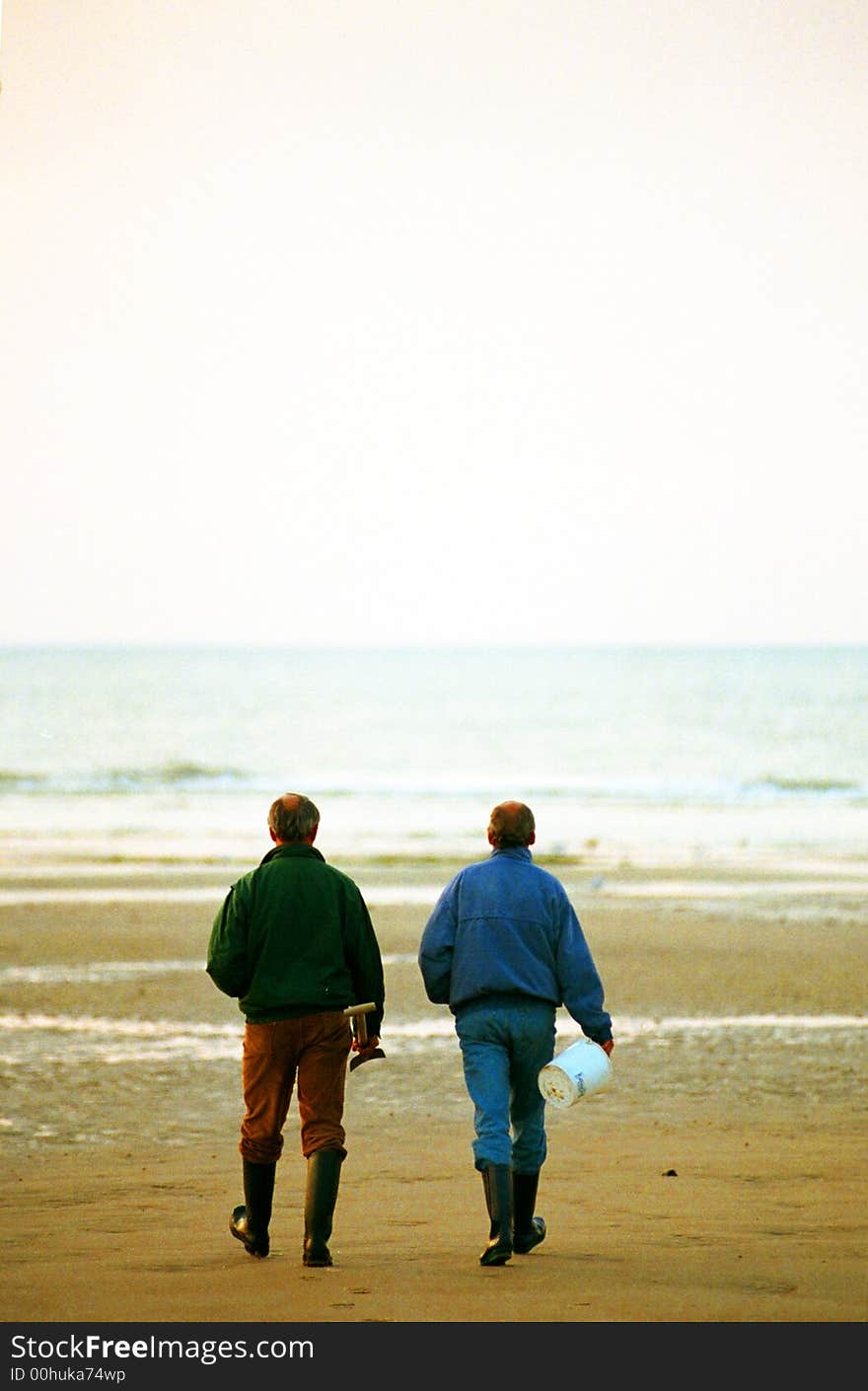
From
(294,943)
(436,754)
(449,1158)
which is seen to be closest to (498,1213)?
(294,943)

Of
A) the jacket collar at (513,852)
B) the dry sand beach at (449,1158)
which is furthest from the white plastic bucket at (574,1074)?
the jacket collar at (513,852)

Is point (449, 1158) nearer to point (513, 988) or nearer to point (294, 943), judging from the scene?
point (513, 988)

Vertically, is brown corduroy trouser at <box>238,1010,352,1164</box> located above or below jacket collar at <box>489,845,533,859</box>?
below

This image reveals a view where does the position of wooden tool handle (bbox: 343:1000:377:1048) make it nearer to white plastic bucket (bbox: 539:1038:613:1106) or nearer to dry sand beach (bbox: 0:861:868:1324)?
white plastic bucket (bbox: 539:1038:613:1106)

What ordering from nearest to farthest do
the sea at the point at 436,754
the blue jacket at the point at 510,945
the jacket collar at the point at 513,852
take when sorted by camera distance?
the blue jacket at the point at 510,945 → the jacket collar at the point at 513,852 → the sea at the point at 436,754

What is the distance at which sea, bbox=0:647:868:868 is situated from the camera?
2411 centimetres

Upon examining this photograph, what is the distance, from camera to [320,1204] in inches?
217

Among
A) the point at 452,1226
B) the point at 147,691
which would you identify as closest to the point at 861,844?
the point at 452,1226

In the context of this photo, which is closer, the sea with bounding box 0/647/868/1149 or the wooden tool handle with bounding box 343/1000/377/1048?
the wooden tool handle with bounding box 343/1000/377/1048

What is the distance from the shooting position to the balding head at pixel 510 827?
5.83 meters

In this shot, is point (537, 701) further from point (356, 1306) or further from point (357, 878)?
point (356, 1306)

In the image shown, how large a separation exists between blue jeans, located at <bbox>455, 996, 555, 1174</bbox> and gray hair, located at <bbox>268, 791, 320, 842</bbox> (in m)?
0.78

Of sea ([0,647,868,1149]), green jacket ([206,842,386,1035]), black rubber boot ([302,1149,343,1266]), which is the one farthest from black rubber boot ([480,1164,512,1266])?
sea ([0,647,868,1149])

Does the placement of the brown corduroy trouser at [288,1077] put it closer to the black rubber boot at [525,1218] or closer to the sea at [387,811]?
the black rubber boot at [525,1218]
